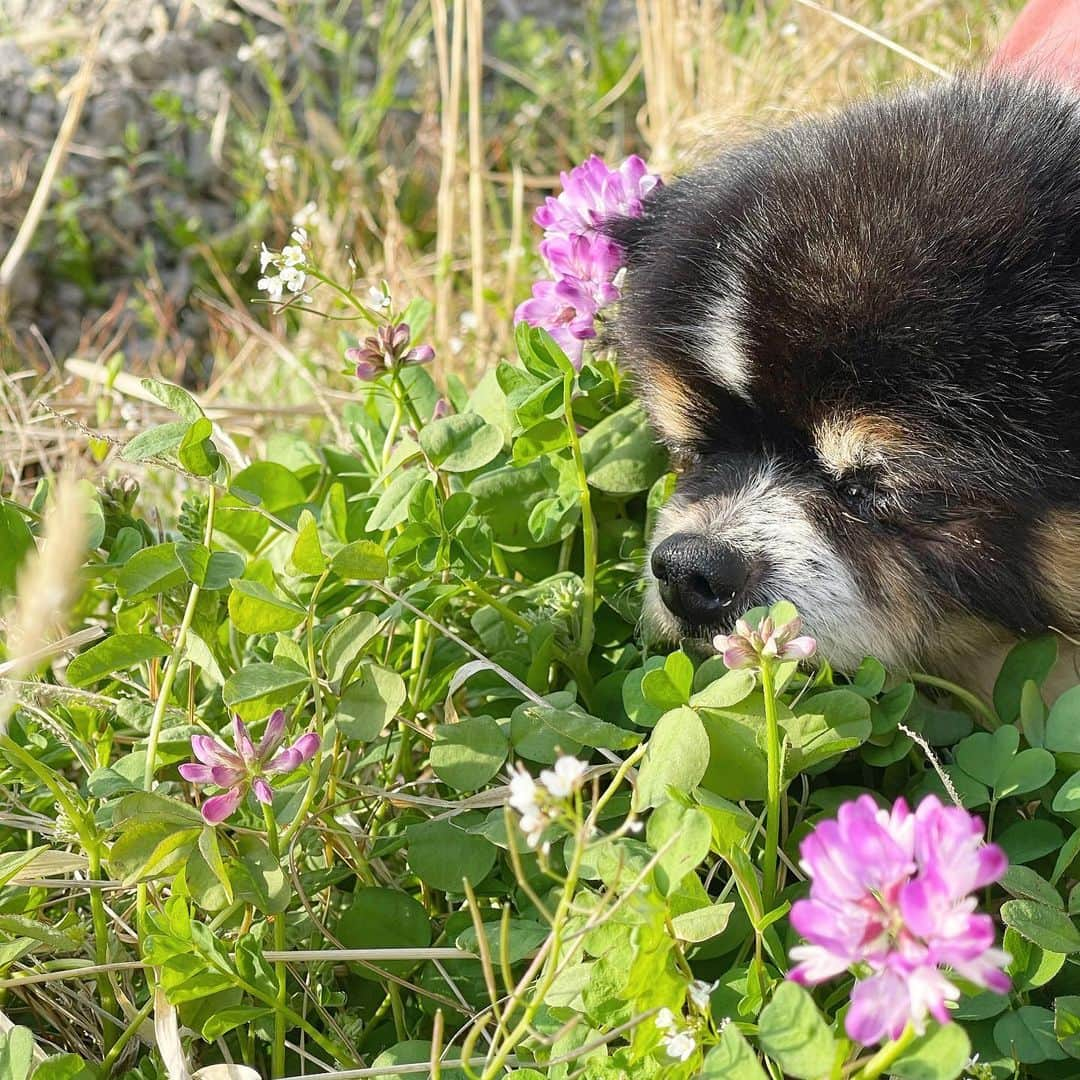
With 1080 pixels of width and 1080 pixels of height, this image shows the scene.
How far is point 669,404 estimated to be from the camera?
202 cm

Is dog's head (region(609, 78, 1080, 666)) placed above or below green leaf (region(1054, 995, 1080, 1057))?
above

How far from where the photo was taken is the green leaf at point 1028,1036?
1321 mm

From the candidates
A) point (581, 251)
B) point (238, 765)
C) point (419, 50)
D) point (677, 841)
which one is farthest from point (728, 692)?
point (419, 50)

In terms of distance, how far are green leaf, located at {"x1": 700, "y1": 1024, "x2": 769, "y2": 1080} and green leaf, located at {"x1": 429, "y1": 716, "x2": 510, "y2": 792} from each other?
0.49 m

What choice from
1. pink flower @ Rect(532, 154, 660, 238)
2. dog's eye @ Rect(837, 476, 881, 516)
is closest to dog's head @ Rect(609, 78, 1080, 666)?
dog's eye @ Rect(837, 476, 881, 516)

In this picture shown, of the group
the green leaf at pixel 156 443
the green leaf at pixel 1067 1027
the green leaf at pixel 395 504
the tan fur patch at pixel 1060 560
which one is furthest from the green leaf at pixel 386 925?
the tan fur patch at pixel 1060 560

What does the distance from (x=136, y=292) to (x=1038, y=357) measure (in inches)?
163

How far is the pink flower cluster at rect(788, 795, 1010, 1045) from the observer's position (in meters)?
0.89

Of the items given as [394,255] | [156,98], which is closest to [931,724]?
[394,255]

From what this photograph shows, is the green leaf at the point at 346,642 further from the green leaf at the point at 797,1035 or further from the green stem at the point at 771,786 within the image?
the green leaf at the point at 797,1035

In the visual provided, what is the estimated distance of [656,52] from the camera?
4312 millimetres

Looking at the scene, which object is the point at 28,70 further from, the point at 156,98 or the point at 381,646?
the point at 381,646

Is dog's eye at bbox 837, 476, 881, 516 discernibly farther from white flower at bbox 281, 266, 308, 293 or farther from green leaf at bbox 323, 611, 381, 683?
white flower at bbox 281, 266, 308, 293

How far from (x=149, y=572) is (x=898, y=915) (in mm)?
1057
